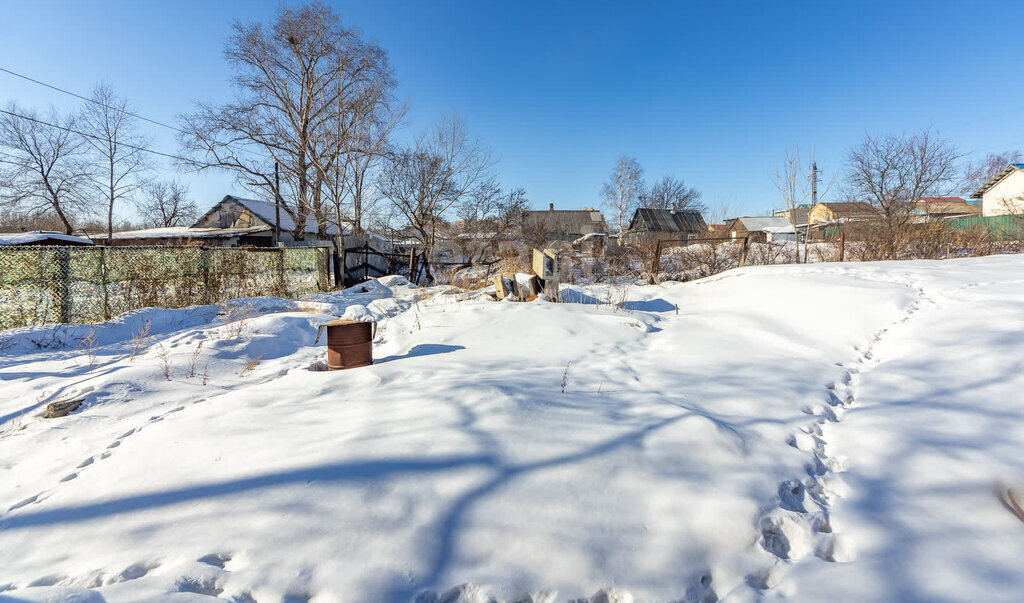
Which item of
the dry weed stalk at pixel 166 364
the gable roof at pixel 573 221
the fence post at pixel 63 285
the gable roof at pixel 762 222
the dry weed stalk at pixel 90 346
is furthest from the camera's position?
the gable roof at pixel 573 221

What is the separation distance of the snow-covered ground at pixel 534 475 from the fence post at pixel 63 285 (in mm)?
2721

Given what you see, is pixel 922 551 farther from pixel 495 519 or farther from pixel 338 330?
pixel 338 330

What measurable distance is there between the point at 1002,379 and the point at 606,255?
10.5 m

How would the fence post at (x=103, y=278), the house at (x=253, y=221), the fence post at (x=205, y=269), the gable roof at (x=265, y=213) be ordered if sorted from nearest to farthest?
1. the fence post at (x=103, y=278)
2. the fence post at (x=205, y=269)
3. the house at (x=253, y=221)
4. the gable roof at (x=265, y=213)

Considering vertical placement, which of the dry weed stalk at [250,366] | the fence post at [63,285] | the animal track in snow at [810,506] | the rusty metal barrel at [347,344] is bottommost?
the animal track in snow at [810,506]

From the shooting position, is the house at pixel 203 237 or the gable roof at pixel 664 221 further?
the gable roof at pixel 664 221

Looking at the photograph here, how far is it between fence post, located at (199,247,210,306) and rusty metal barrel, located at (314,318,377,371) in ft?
20.4

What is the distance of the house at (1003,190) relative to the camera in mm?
23922

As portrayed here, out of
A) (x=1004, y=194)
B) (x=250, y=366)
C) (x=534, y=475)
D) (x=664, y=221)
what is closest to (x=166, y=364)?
(x=250, y=366)

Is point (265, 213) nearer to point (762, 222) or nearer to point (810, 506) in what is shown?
point (810, 506)

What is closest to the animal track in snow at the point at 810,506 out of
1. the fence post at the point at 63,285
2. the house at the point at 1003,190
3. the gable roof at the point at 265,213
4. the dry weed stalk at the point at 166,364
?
the dry weed stalk at the point at 166,364

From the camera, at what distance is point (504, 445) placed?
7.65ft

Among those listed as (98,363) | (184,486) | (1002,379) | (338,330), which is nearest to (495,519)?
(184,486)

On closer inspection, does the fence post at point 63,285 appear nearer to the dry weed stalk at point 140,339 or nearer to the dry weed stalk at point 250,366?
the dry weed stalk at point 140,339
